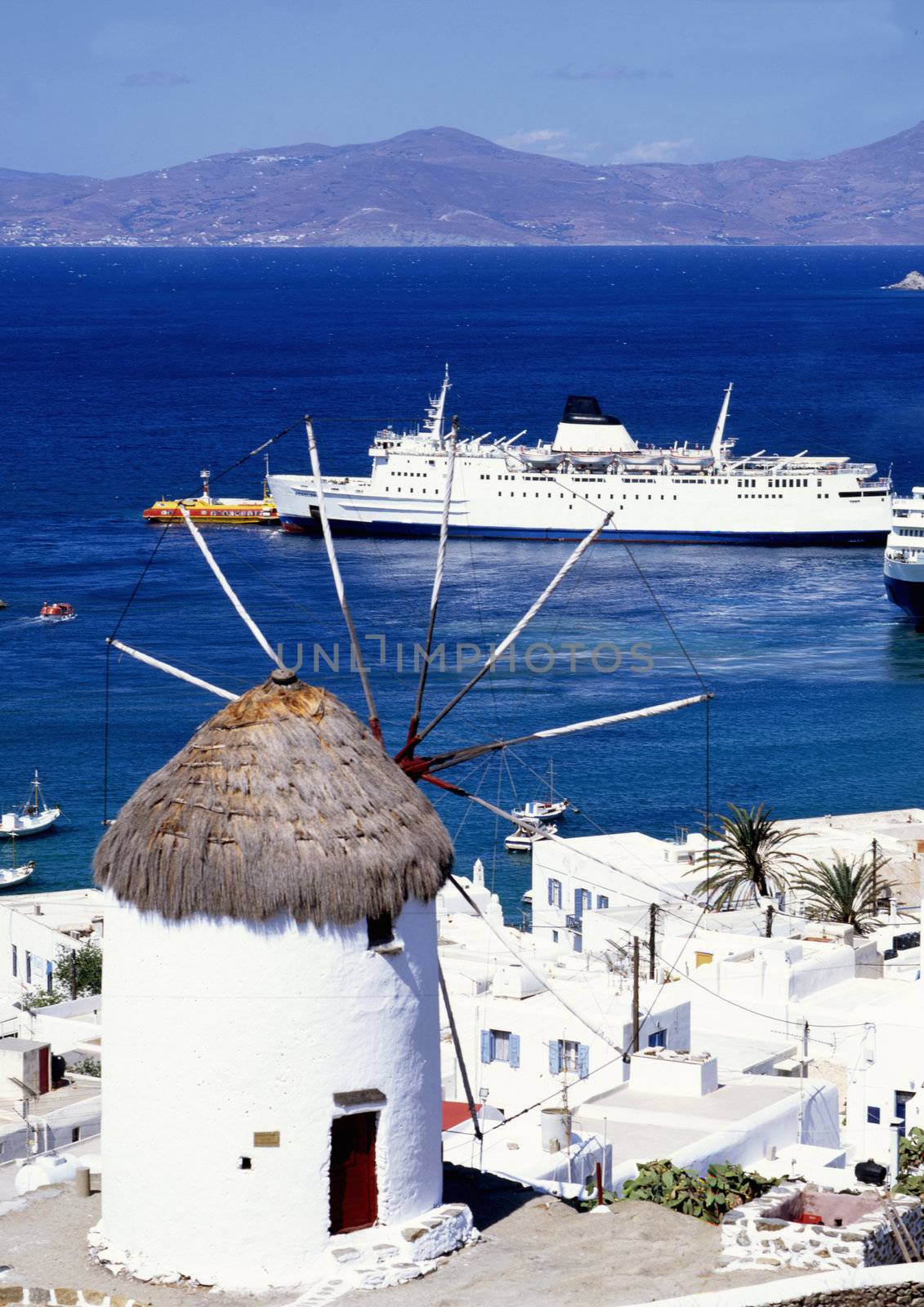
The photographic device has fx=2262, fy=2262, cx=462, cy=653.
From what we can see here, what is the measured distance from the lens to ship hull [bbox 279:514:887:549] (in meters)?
106

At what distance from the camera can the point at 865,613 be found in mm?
85500

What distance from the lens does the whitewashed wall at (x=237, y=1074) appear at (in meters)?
11.2

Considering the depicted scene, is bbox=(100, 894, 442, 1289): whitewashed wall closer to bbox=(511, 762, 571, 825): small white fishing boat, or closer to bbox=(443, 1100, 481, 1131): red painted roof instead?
bbox=(443, 1100, 481, 1131): red painted roof

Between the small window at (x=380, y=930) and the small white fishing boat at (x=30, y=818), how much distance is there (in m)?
40.7

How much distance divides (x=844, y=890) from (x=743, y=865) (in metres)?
3.58

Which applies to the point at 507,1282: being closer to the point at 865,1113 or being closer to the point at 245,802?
the point at 245,802

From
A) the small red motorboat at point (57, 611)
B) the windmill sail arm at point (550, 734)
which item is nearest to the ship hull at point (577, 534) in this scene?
the small red motorboat at point (57, 611)

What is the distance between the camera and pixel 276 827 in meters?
11.2

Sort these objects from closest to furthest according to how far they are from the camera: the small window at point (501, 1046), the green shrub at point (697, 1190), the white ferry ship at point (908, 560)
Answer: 1. the green shrub at point (697, 1190)
2. the small window at point (501, 1046)
3. the white ferry ship at point (908, 560)

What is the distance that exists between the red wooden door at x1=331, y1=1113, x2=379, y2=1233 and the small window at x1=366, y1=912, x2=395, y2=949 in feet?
2.88

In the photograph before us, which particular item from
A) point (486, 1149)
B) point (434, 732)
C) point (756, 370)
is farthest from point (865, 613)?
point (756, 370)

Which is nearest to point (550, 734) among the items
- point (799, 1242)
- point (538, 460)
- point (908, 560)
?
point (799, 1242)

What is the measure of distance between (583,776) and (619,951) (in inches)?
1029

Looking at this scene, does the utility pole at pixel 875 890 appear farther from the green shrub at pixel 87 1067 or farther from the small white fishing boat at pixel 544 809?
the green shrub at pixel 87 1067
